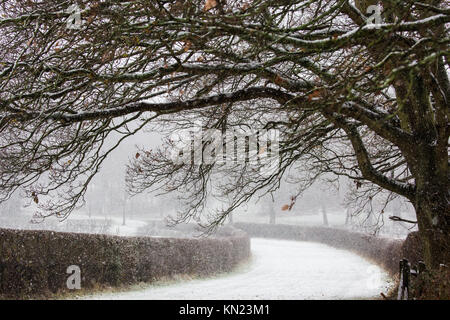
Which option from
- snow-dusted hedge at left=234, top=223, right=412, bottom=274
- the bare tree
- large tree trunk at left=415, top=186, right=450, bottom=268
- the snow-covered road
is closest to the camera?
the bare tree

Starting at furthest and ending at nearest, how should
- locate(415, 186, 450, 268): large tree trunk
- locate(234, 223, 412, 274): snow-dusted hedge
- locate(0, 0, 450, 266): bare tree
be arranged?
locate(234, 223, 412, 274): snow-dusted hedge
locate(415, 186, 450, 268): large tree trunk
locate(0, 0, 450, 266): bare tree

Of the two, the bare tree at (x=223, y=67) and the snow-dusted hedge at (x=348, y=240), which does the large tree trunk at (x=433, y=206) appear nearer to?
the bare tree at (x=223, y=67)

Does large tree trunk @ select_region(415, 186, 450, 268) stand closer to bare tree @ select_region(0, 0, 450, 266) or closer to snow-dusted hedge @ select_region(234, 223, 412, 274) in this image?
bare tree @ select_region(0, 0, 450, 266)

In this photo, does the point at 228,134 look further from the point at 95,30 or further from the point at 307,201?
the point at 307,201

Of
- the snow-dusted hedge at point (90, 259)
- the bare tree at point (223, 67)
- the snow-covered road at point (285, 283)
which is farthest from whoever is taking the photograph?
the snow-covered road at point (285, 283)

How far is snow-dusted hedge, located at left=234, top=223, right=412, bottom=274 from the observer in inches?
605

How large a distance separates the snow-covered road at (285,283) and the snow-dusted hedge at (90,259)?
2.20 ft

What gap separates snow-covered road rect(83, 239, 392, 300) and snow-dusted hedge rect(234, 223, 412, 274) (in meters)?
0.68

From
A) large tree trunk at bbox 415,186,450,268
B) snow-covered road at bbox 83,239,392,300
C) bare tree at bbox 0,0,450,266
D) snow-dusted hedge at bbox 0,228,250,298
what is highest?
bare tree at bbox 0,0,450,266

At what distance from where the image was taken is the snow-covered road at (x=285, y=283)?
1103 cm

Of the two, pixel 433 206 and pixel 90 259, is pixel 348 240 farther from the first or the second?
pixel 433 206

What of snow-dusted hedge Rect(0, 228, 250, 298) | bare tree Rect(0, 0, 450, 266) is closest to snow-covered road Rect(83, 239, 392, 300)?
snow-dusted hedge Rect(0, 228, 250, 298)

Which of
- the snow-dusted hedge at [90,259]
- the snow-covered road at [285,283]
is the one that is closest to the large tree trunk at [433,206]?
the snow-covered road at [285,283]
